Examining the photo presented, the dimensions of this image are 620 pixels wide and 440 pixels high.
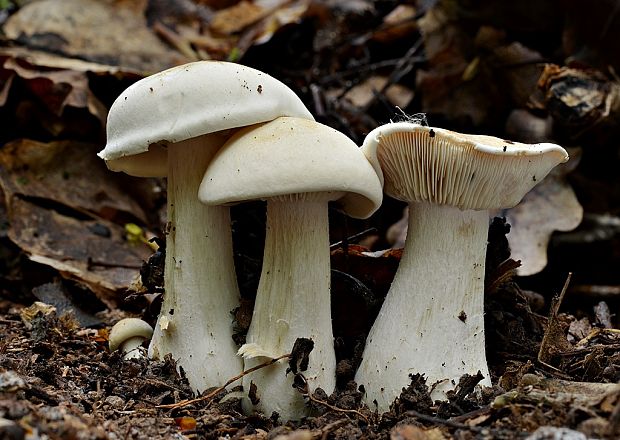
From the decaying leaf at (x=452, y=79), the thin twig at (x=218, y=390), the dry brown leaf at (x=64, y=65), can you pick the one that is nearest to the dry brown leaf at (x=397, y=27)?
the decaying leaf at (x=452, y=79)

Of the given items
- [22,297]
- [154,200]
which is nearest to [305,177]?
[22,297]

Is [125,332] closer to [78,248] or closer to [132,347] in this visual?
[132,347]

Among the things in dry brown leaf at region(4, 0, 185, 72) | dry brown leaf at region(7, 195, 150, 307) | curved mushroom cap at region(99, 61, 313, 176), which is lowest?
dry brown leaf at region(7, 195, 150, 307)

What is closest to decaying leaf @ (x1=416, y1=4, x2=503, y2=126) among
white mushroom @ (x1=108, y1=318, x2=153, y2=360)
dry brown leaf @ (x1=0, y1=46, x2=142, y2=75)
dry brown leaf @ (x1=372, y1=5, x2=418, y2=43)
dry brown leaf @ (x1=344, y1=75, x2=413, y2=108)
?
dry brown leaf @ (x1=344, y1=75, x2=413, y2=108)

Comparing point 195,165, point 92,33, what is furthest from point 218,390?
point 92,33

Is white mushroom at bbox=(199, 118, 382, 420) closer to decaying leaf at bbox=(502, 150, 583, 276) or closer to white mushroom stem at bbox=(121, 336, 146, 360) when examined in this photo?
white mushroom stem at bbox=(121, 336, 146, 360)

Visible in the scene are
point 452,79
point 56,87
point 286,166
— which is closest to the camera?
point 286,166
